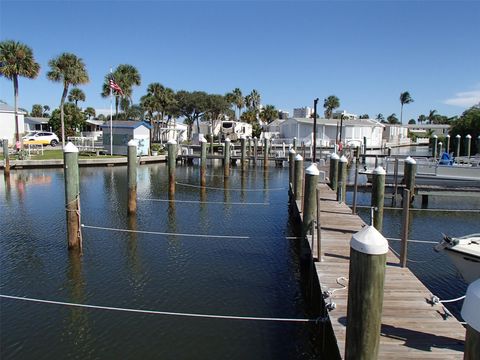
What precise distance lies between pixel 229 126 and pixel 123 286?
59901 mm

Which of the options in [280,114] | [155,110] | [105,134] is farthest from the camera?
[280,114]

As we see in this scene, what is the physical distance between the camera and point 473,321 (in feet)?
8.82

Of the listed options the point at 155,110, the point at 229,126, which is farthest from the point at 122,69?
the point at 229,126

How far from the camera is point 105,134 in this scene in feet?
133

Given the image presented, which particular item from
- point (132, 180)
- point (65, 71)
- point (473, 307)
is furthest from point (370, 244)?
point (65, 71)

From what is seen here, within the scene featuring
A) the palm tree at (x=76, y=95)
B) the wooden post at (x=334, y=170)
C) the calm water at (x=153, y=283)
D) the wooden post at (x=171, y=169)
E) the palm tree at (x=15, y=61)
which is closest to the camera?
the calm water at (x=153, y=283)

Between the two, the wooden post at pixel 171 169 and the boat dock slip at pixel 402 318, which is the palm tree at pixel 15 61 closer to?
the wooden post at pixel 171 169

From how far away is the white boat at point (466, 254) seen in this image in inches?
335

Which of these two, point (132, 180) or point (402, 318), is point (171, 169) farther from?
point (402, 318)

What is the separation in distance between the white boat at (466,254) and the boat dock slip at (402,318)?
3.55 ft

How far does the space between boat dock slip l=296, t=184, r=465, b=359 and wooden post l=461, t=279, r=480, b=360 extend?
2789 millimetres

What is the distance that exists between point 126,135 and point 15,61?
12144mm

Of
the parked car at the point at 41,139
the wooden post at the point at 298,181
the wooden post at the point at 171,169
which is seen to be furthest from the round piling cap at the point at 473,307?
the parked car at the point at 41,139

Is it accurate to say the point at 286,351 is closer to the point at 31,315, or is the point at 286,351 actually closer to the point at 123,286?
the point at 123,286
